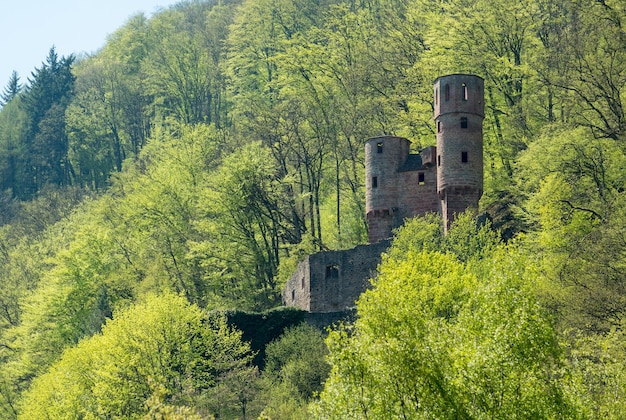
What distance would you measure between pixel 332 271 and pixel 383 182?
4.98 metres

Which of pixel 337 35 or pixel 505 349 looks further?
pixel 337 35

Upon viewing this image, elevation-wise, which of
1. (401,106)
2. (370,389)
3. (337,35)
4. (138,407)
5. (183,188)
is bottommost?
(138,407)

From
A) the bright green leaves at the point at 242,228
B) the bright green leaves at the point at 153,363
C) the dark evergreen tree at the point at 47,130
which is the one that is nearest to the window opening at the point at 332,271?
the bright green leaves at the point at 153,363

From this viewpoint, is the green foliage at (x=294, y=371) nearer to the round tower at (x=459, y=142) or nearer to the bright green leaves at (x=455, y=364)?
the round tower at (x=459, y=142)

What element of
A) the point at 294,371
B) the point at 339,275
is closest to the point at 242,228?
the point at 339,275

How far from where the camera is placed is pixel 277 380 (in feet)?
143

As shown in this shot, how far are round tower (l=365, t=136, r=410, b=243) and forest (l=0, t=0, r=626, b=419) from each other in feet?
8.84

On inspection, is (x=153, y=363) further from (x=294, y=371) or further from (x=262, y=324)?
(x=294, y=371)

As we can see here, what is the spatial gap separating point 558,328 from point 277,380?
1255 cm

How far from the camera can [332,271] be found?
47.3 metres

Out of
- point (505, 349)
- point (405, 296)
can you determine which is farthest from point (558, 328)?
point (505, 349)

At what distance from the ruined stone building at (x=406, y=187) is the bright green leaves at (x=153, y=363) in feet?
14.5

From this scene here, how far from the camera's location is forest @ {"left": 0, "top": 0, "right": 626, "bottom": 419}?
93.8 feet

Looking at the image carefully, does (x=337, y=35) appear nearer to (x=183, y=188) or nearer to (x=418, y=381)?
(x=183, y=188)
